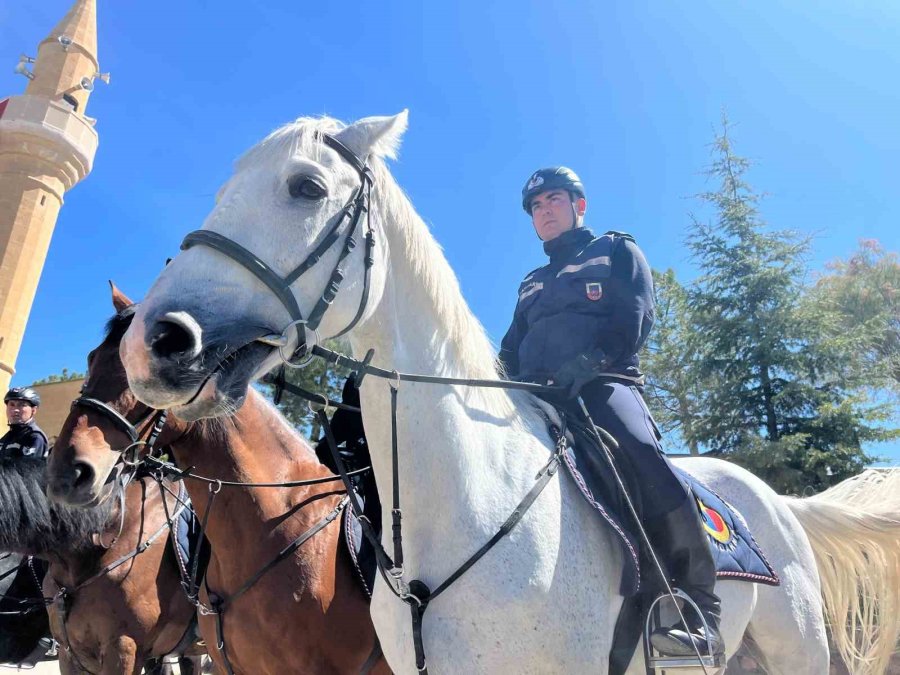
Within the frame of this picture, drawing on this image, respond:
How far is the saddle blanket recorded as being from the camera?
242 centimetres

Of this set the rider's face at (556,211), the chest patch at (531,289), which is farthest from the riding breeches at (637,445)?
the rider's face at (556,211)

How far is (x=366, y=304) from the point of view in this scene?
2225 mm

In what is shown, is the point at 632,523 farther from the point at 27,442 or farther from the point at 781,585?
the point at 27,442

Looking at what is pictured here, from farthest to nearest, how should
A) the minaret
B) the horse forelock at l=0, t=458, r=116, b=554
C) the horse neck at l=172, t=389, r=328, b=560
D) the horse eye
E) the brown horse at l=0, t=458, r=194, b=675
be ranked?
the minaret, the horse forelock at l=0, t=458, r=116, b=554, the brown horse at l=0, t=458, r=194, b=675, the horse neck at l=172, t=389, r=328, b=560, the horse eye

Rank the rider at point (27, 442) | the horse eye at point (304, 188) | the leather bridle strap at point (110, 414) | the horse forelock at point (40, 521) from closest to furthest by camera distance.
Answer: the horse eye at point (304, 188), the leather bridle strap at point (110, 414), the horse forelock at point (40, 521), the rider at point (27, 442)

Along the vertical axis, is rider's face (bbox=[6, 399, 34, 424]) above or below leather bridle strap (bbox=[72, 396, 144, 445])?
above

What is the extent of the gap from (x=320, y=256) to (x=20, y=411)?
275 inches

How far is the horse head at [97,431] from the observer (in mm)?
3080

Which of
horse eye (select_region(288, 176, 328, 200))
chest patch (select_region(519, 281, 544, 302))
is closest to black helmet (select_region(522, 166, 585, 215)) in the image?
chest patch (select_region(519, 281, 544, 302))

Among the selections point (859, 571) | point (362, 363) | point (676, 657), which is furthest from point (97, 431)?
point (859, 571)

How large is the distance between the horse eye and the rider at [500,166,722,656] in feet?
4.28

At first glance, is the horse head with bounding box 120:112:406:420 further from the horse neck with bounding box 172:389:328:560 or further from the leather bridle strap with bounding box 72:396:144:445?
the horse neck with bounding box 172:389:328:560

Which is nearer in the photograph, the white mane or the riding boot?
the white mane

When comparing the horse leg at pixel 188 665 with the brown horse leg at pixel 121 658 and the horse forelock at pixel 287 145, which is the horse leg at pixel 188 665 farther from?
the horse forelock at pixel 287 145
